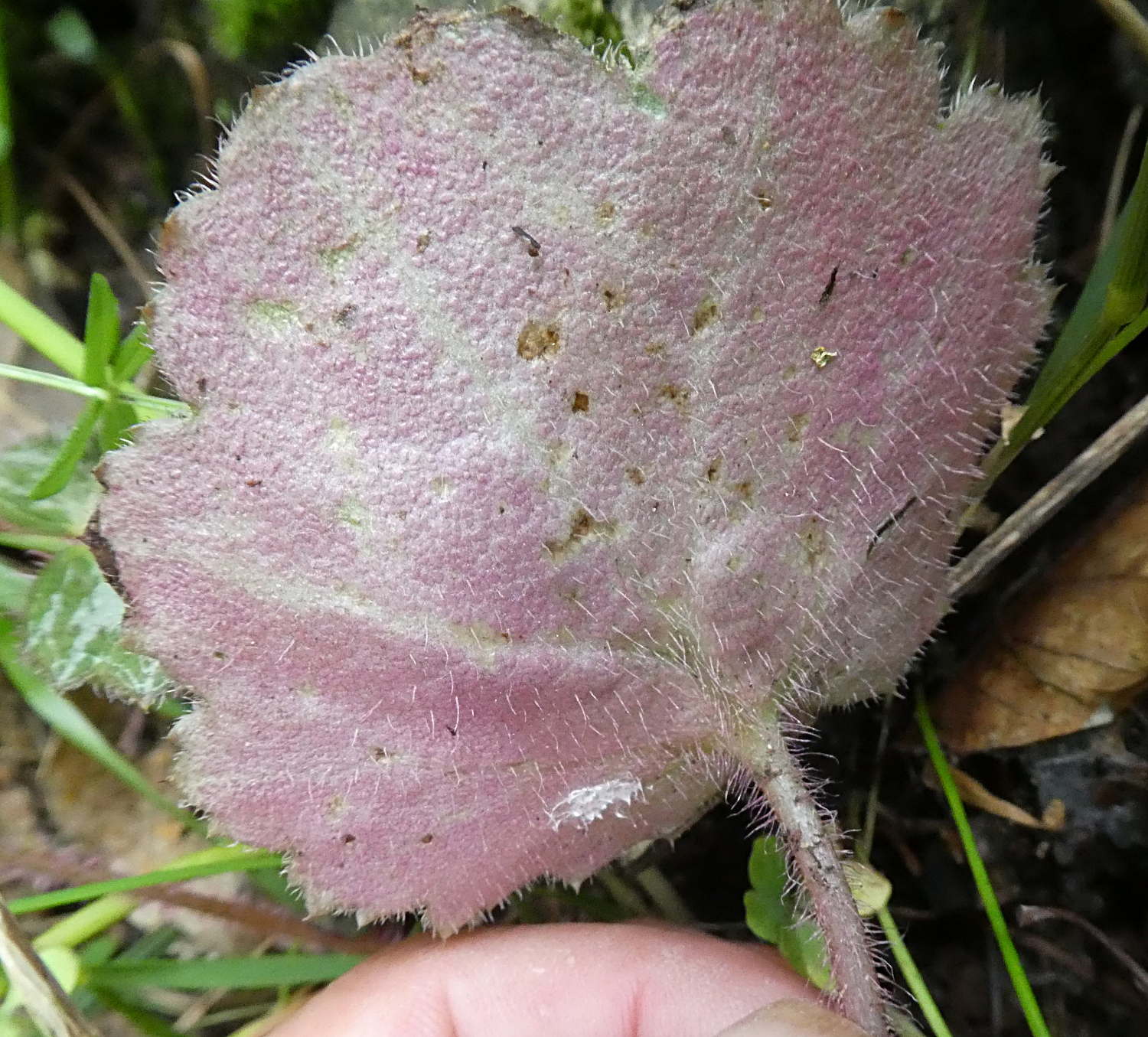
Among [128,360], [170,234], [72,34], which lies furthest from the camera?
[72,34]

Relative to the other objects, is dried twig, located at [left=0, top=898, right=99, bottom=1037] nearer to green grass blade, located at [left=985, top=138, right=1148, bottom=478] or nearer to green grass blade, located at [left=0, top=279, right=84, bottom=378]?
green grass blade, located at [left=0, top=279, right=84, bottom=378]

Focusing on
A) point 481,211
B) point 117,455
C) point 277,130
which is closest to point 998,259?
point 481,211

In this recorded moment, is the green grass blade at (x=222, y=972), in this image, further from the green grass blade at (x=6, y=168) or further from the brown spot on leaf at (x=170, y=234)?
the green grass blade at (x=6, y=168)

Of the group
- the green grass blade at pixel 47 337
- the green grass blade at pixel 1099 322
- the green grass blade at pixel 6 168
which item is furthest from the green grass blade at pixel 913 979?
the green grass blade at pixel 6 168

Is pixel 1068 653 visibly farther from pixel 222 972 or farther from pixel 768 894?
pixel 222 972

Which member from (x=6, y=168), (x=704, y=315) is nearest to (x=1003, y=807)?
(x=704, y=315)
